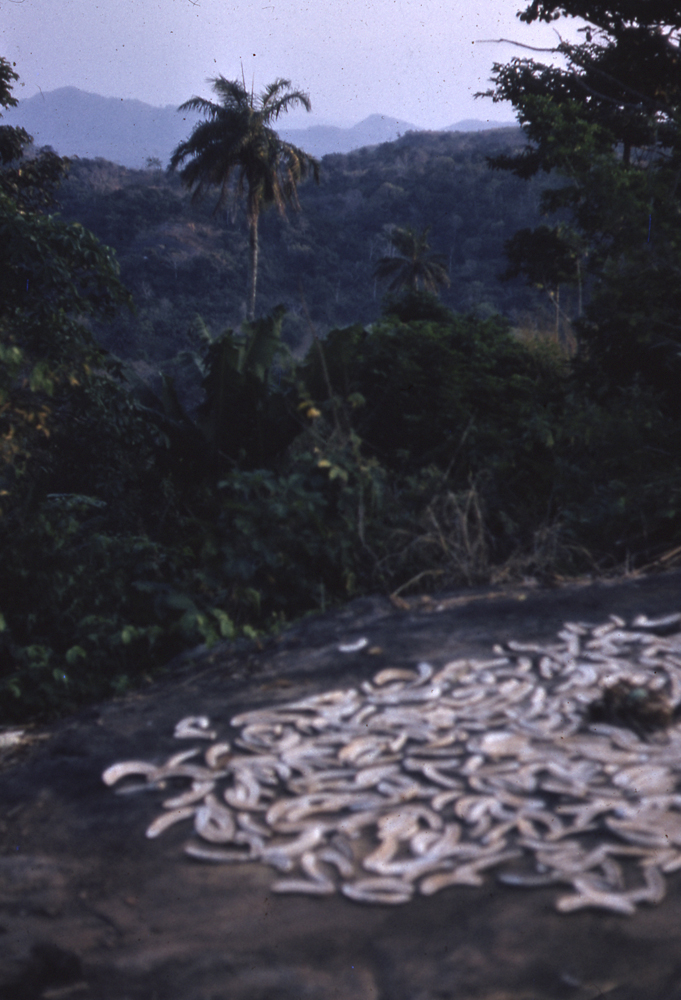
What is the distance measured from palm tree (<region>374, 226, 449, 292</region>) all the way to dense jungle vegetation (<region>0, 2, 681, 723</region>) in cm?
1987

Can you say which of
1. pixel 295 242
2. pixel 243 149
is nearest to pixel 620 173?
pixel 243 149

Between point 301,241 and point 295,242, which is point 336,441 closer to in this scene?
point 295,242

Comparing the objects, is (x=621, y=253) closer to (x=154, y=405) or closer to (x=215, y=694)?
(x=215, y=694)

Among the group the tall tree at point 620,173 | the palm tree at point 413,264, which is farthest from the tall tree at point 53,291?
the palm tree at point 413,264

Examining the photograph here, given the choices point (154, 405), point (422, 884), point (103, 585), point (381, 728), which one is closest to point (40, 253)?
point (154, 405)

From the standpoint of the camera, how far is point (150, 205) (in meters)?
49.5

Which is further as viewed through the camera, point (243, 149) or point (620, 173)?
point (243, 149)

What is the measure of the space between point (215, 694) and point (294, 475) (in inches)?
98.3

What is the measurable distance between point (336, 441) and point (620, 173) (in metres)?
3.57

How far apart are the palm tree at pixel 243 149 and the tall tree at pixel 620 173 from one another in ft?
42.3

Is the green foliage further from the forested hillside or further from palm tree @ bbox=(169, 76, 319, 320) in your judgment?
palm tree @ bbox=(169, 76, 319, 320)

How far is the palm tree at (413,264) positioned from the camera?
121 feet

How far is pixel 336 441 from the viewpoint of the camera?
6.74 m

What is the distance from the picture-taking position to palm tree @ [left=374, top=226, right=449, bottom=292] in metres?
36.8
